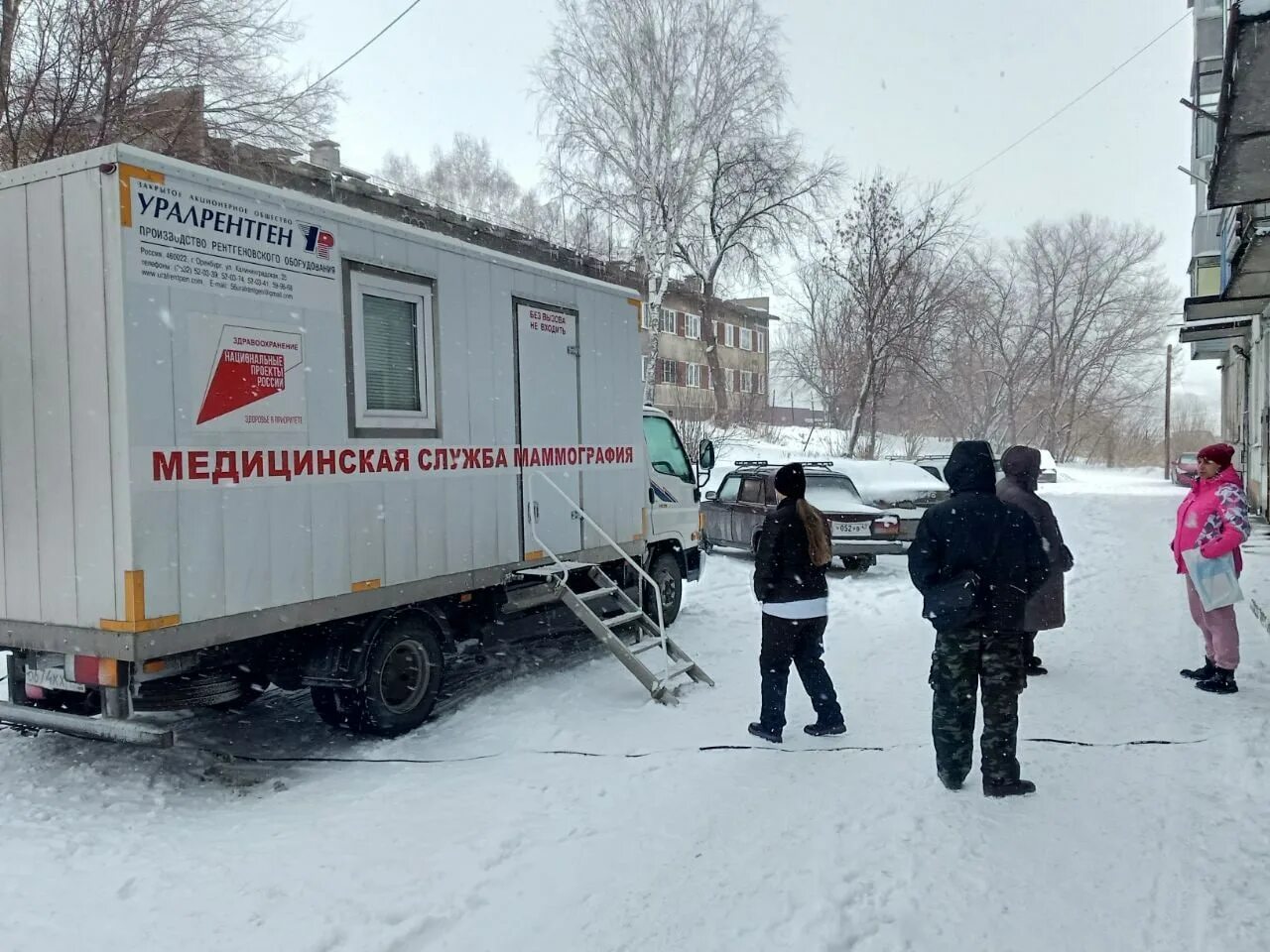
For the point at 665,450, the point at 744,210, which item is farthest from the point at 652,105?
the point at 665,450

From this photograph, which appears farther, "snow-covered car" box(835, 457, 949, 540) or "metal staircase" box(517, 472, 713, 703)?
"snow-covered car" box(835, 457, 949, 540)

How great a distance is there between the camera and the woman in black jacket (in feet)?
17.5

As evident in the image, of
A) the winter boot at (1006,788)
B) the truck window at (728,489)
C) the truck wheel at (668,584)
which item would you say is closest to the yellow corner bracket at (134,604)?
the winter boot at (1006,788)

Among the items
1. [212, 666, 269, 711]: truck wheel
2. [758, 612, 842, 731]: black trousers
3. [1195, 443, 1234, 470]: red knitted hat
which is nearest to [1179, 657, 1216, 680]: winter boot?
[1195, 443, 1234, 470]: red knitted hat

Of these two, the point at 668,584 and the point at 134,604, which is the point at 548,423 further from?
the point at 134,604

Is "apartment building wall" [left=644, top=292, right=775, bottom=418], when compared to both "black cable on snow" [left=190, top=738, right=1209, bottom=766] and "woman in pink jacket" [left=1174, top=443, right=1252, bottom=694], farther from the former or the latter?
"black cable on snow" [left=190, top=738, right=1209, bottom=766]

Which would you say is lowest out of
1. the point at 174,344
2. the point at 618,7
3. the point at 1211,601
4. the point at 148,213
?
the point at 1211,601

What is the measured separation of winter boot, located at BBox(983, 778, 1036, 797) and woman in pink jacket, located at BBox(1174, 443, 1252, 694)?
8.61 ft

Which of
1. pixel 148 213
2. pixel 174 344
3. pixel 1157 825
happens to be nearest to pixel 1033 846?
pixel 1157 825

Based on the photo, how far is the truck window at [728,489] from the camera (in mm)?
13909

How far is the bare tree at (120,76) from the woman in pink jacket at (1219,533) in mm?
12190

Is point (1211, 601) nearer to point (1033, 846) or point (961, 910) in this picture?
point (1033, 846)

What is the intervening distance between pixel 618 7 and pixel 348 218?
69.8 ft

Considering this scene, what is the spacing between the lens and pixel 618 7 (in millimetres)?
23828
